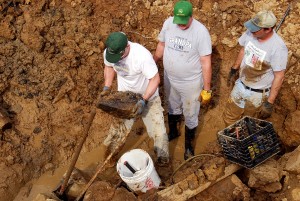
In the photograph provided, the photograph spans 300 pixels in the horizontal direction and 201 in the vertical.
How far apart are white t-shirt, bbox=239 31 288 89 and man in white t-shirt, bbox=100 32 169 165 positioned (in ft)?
3.51

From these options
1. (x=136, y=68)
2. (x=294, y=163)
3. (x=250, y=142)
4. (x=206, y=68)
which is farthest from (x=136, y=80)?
(x=294, y=163)

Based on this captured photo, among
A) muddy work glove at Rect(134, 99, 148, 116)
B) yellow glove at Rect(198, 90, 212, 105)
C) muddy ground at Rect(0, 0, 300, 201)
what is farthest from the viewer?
muddy ground at Rect(0, 0, 300, 201)

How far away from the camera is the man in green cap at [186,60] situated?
164 inches

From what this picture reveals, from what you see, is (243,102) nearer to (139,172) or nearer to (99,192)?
(139,172)

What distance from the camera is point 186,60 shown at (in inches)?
171

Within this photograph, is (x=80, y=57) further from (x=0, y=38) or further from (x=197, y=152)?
(x=197, y=152)

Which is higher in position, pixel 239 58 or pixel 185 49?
pixel 185 49

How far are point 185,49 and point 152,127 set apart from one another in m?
1.09

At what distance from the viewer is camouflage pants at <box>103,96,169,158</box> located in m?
4.55

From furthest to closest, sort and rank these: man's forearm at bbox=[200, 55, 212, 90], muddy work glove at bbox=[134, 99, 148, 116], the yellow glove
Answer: the yellow glove, man's forearm at bbox=[200, 55, 212, 90], muddy work glove at bbox=[134, 99, 148, 116]

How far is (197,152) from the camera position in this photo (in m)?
5.36

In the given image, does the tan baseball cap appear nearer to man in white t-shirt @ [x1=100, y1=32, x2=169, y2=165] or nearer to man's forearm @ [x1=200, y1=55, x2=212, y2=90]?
man's forearm @ [x1=200, y1=55, x2=212, y2=90]

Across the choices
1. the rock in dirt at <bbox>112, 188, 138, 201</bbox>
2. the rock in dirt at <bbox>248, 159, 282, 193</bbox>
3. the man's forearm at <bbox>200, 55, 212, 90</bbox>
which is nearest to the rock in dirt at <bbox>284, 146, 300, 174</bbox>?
the rock in dirt at <bbox>248, 159, 282, 193</bbox>

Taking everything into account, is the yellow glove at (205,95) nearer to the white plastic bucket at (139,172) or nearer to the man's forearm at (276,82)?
the man's forearm at (276,82)
